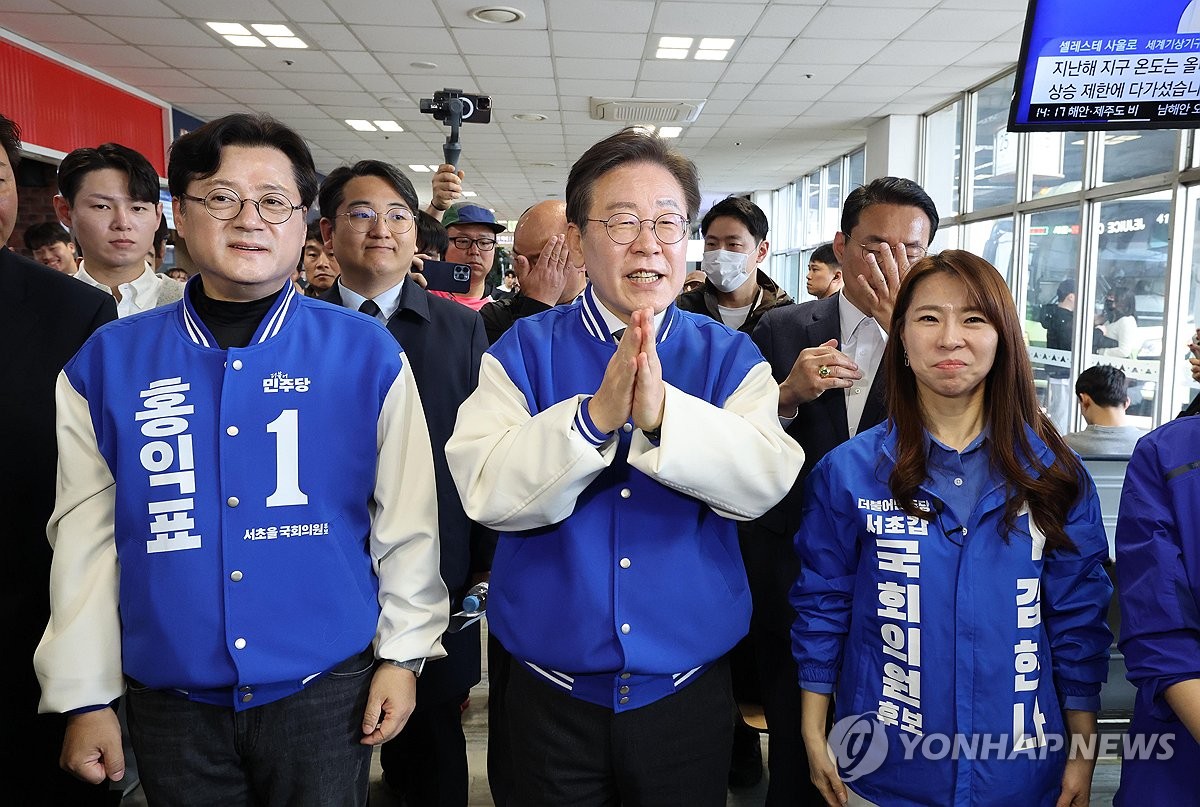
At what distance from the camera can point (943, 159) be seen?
28.8 feet

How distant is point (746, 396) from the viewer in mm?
1249

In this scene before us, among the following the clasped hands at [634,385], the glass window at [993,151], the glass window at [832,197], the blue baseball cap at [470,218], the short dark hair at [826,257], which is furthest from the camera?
the glass window at [832,197]

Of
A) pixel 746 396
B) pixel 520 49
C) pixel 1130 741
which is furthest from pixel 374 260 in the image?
pixel 520 49

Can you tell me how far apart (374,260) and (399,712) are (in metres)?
1.08

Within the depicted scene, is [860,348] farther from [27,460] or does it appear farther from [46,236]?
[46,236]

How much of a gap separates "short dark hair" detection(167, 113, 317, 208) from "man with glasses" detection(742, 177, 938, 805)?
1079 mm

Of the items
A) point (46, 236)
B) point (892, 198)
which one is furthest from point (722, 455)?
point (46, 236)

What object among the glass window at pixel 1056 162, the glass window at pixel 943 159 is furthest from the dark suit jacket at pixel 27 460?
the glass window at pixel 943 159

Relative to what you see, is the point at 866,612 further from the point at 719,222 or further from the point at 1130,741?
the point at 719,222

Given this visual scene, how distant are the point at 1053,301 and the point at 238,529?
7304 millimetres

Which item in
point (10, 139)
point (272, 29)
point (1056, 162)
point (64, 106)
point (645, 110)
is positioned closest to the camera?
point (10, 139)

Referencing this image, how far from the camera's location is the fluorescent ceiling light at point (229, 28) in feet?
19.7

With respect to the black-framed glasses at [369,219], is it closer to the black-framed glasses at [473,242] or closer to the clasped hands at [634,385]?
the clasped hands at [634,385]

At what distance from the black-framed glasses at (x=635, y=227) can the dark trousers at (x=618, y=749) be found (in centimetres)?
72
